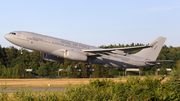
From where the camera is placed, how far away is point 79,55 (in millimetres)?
37531

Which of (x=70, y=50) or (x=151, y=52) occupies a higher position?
(x=151, y=52)

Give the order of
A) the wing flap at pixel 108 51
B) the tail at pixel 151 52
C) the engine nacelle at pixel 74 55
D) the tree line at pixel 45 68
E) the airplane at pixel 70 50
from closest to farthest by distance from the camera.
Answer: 1. the airplane at pixel 70 50
2. the engine nacelle at pixel 74 55
3. the wing flap at pixel 108 51
4. the tail at pixel 151 52
5. the tree line at pixel 45 68

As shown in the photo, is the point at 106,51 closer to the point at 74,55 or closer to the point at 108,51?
the point at 108,51

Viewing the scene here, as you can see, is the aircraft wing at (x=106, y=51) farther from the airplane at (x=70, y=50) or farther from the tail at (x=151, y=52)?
the tail at (x=151, y=52)

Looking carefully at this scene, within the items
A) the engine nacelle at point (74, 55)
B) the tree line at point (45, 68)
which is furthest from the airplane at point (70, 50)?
the tree line at point (45, 68)

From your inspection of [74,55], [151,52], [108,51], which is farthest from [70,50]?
[151,52]

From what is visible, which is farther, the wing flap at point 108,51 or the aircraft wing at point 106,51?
the aircraft wing at point 106,51

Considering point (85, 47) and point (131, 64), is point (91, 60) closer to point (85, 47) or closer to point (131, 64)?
point (85, 47)

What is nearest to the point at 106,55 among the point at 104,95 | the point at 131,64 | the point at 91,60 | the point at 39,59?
the point at 91,60

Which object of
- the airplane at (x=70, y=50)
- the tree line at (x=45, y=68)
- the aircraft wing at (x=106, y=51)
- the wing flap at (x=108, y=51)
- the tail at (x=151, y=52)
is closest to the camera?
the airplane at (x=70, y=50)

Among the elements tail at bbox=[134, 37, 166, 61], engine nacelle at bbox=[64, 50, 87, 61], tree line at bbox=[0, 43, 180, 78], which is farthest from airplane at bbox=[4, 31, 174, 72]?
tree line at bbox=[0, 43, 180, 78]

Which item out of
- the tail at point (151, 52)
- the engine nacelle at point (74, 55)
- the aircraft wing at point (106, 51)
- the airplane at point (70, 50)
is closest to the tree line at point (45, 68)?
the tail at point (151, 52)

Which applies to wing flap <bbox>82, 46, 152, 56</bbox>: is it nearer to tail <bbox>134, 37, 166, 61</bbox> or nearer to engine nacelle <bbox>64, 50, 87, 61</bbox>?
engine nacelle <bbox>64, 50, 87, 61</bbox>

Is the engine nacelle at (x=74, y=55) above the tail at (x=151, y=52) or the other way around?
the other way around
